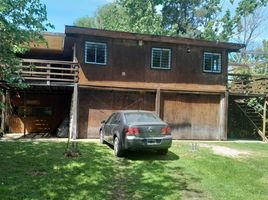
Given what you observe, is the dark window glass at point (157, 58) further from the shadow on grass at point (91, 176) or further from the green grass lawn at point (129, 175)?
Result: the shadow on grass at point (91, 176)

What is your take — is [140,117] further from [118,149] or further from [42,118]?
[42,118]

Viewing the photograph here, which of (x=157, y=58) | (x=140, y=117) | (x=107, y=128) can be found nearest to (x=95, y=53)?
(x=157, y=58)

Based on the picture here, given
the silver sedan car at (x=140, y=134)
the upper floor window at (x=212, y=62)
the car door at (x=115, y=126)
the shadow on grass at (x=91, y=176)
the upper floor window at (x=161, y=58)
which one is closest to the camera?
the shadow on grass at (x=91, y=176)

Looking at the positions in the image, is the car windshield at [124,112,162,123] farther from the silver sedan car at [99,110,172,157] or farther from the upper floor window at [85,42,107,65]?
the upper floor window at [85,42,107,65]

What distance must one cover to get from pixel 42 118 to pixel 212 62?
1099 centimetres

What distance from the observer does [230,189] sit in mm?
8406

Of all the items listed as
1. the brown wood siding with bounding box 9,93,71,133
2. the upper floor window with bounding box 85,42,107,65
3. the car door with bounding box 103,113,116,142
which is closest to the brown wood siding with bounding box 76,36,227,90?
the upper floor window with bounding box 85,42,107,65

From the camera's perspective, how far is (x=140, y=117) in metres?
12.6

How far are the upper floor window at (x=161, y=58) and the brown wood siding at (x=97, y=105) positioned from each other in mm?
1964

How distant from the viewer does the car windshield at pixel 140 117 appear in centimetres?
1229

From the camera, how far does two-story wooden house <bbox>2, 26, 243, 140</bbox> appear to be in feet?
59.9

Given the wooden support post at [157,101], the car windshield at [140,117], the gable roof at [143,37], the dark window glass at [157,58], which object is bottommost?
the car windshield at [140,117]

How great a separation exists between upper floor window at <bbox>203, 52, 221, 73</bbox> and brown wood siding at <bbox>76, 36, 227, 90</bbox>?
8.9 inches

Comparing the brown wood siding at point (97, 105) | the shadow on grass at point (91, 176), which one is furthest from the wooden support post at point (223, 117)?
the shadow on grass at point (91, 176)
